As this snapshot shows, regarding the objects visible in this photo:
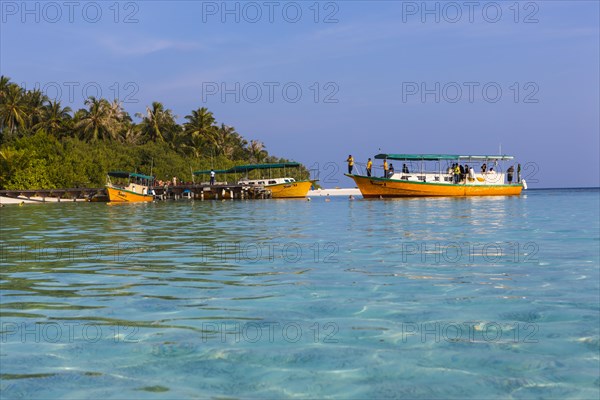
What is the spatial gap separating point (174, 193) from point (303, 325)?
212 feet

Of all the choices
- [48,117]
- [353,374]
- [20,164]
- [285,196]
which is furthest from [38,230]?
[48,117]

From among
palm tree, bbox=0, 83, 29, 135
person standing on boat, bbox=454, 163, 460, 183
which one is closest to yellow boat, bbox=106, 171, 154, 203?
palm tree, bbox=0, 83, 29, 135

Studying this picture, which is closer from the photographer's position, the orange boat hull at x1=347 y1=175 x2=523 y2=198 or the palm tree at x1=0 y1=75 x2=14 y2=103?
the orange boat hull at x1=347 y1=175 x2=523 y2=198

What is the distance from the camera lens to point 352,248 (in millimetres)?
13797

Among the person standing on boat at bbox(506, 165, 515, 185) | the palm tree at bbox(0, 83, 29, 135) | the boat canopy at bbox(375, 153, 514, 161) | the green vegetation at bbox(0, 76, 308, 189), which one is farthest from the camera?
the palm tree at bbox(0, 83, 29, 135)

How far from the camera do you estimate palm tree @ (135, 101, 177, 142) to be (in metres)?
89.1

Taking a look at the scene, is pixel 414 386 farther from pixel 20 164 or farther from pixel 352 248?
pixel 20 164

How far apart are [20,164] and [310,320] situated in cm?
6615

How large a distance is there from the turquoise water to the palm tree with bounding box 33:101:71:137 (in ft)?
241

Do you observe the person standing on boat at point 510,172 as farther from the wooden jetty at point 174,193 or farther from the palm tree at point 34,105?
the palm tree at point 34,105

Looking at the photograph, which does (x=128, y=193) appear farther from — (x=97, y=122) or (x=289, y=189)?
(x=97, y=122)

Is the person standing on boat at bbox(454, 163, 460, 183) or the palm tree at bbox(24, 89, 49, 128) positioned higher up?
the palm tree at bbox(24, 89, 49, 128)

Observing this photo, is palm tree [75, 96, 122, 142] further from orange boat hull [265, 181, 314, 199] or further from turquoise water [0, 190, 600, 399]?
turquoise water [0, 190, 600, 399]

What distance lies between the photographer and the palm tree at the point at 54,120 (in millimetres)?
80688
